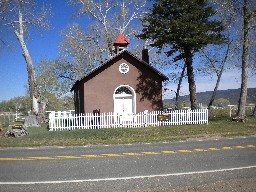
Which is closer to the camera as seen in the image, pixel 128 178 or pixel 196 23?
pixel 128 178

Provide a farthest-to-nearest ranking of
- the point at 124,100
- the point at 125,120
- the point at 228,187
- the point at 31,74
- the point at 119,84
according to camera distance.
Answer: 1. the point at 31,74
2. the point at 124,100
3. the point at 119,84
4. the point at 125,120
5. the point at 228,187

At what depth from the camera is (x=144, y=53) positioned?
2922 cm

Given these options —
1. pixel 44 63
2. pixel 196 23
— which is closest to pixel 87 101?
pixel 196 23

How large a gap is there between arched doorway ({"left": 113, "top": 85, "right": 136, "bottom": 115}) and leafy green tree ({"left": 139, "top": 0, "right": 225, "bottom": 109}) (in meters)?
5.06

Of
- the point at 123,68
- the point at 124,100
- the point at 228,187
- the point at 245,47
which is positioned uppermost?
the point at 245,47

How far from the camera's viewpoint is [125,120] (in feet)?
75.7

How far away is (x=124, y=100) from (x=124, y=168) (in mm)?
16542

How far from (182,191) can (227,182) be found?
1327 mm

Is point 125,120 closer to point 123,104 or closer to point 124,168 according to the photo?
point 123,104

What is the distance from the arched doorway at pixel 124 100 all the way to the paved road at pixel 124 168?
41.8ft

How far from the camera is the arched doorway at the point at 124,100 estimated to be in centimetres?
2498

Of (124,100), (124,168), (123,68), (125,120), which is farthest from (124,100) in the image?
(124,168)

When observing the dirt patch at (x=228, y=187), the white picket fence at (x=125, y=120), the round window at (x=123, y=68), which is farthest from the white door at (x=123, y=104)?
the dirt patch at (x=228, y=187)

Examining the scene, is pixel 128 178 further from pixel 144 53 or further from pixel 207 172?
pixel 144 53
